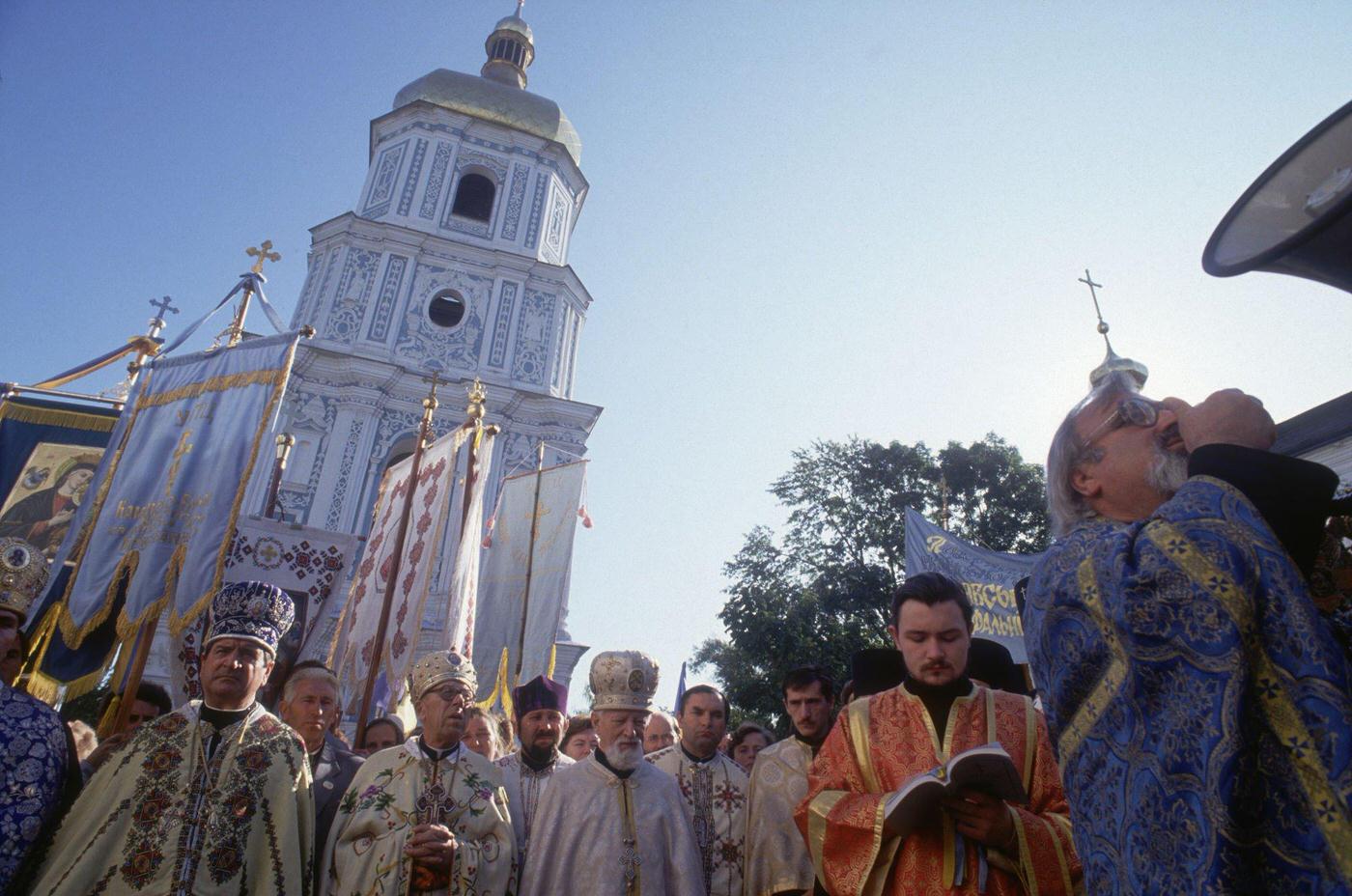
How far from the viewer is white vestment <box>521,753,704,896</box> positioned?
3.41m

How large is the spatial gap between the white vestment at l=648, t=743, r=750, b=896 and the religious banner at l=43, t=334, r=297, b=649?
11.5ft

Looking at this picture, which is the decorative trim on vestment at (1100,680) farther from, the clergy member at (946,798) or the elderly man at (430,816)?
the elderly man at (430,816)

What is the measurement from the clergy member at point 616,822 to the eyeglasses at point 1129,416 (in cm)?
257

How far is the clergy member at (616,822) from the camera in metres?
3.42

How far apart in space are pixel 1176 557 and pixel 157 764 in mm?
3313

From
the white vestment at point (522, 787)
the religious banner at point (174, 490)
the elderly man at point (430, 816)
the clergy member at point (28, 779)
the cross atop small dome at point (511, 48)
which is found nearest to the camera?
the clergy member at point (28, 779)

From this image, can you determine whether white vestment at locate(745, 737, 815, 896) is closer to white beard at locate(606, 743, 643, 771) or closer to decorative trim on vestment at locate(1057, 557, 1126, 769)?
white beard at locate(606, 743, 643, 771)

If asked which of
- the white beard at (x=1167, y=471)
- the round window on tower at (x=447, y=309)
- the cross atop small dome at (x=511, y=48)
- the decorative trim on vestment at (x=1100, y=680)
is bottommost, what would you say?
the decorative trim on vestment at (x=1100, y=680)

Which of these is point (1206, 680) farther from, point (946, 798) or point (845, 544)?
point (845, 544)

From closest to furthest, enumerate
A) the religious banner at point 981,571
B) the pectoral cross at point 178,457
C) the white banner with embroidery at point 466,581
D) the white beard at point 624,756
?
the white beard at point 624,756
the pectoral cross at point 178,457
the white banner with embroidery at point 466,581
the religious banner at point 981,571

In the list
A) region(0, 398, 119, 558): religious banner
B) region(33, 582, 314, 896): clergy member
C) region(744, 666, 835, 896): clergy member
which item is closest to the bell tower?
region(0, 398, 119, 558): religious banner

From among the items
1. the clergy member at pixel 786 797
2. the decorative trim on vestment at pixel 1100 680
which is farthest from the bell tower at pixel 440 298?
the decorative trim on vestment at pixel 1100 680

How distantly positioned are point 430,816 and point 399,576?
5321 mm

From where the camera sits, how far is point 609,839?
348 cm
